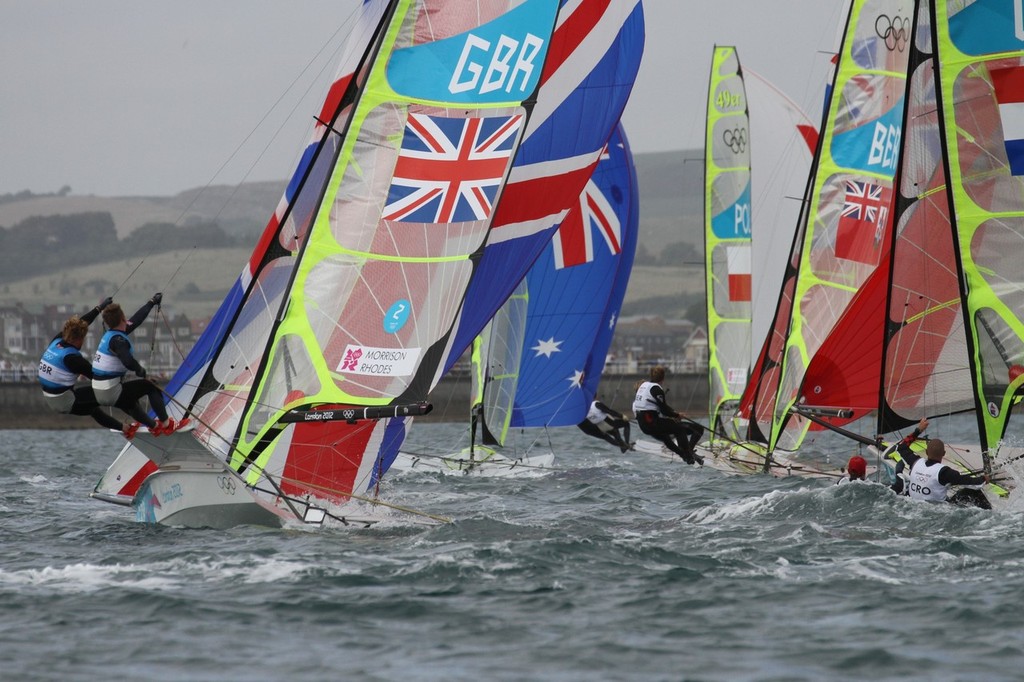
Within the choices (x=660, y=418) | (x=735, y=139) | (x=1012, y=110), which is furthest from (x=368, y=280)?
(x=735, y=139)

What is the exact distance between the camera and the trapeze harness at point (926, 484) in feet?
40.7

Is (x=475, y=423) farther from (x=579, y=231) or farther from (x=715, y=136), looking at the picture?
(x=715, y=136)

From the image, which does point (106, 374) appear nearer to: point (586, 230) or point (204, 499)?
point (204, 499)

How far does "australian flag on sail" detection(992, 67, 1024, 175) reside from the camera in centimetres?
1274

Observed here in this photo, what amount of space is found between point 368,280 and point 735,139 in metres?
14.9

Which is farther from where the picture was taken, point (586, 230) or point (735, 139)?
point (735, 139)

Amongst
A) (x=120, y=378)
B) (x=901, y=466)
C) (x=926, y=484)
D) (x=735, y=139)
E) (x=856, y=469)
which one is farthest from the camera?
(x=735, y=139)

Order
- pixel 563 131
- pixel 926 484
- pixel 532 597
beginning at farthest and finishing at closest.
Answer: pixel 563 131
pixel 926 484
pixel 532 597

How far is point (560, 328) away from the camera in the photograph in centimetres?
2098

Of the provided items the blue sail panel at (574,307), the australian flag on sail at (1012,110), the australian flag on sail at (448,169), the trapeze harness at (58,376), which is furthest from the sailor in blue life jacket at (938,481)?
the blue sail panel at (574,307)

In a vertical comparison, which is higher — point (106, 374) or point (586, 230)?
point (586, 230)

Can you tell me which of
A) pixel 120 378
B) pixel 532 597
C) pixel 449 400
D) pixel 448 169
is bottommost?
pixel 449 400

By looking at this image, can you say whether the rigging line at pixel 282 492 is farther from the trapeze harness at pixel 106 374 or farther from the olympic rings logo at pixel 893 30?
the olympic rings logo at pixel 893 30

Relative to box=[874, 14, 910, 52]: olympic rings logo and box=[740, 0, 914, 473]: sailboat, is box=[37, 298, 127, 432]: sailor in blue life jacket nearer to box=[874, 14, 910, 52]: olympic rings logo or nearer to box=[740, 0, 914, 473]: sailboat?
box=[740, 0, 914, 473]: sailboat
